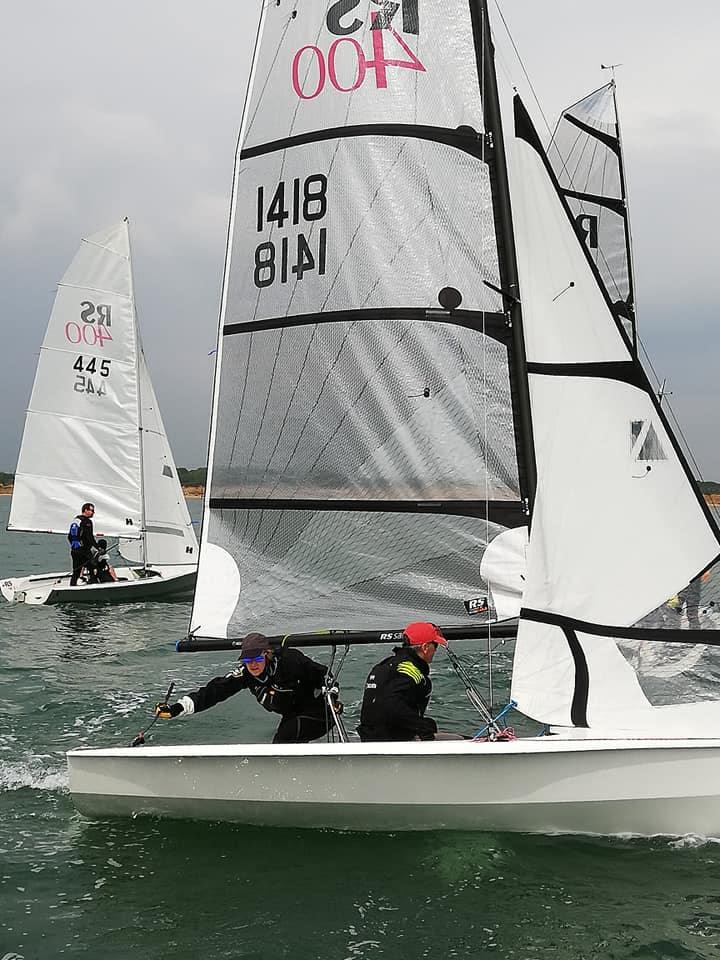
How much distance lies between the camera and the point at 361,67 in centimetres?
556

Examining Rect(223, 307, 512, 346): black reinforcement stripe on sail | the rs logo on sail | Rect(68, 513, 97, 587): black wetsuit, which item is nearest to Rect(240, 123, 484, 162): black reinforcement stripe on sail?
the rs logo on sail

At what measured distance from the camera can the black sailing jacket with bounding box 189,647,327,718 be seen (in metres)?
5.14

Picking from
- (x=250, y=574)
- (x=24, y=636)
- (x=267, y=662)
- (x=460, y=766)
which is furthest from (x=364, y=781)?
(x=24, y=636)

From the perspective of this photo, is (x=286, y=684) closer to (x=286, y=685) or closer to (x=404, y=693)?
(x=286, y=685)

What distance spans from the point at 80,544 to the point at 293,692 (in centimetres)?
901

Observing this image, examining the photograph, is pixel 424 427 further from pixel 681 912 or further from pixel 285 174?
pixel 681 912

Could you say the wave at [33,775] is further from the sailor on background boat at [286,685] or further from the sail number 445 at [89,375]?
the sail number 445 at [89,375]

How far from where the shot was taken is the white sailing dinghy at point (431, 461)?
462 centimetres

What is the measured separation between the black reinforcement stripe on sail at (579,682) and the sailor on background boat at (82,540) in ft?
32.5

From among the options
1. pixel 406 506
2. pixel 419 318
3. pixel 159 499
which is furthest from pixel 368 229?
pixel 159 499

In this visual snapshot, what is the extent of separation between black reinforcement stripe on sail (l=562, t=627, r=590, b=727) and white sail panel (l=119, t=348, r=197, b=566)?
1092 cm

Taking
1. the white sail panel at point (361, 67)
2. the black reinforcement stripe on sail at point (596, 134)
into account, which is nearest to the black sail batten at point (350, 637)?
the white sail panel at point (361, 67)

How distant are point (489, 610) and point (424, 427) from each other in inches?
40.9

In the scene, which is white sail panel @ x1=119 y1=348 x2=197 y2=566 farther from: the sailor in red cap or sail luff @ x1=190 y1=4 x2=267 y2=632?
the sailor in red cap
